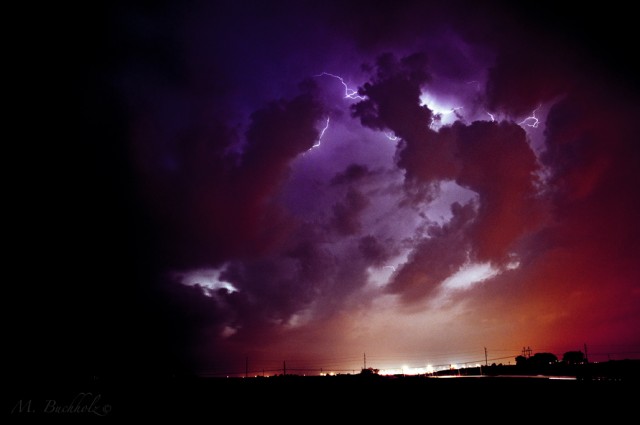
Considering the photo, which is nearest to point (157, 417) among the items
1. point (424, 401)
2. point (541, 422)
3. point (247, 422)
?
point (247, 422)

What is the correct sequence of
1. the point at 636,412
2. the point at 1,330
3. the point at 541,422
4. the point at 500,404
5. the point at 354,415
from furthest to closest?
the point at 1,330 → the point at 500,404 → the point at 354,415 → the point at 636,412 → the point at 541,422

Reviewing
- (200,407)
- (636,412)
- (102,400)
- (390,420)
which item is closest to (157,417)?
(200,407)

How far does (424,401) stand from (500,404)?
203cm

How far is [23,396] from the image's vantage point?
388 inches

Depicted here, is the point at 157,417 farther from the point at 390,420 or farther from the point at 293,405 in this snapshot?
the point at 390,420

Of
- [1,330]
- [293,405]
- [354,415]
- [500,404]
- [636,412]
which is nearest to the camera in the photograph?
[636,412]

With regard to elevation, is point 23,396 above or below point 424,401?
above

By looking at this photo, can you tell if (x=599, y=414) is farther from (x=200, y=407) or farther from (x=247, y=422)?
(x=200, y=407)

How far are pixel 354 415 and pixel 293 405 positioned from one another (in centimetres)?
223

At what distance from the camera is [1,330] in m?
43.7

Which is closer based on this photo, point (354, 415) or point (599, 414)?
point (599, 414)

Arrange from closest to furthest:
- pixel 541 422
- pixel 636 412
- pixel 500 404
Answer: pixel 541 422 → pixel 636 412 → pixel 500 404

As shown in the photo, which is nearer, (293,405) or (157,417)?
(157,417)

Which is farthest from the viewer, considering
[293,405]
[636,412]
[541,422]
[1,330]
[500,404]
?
[1,330]
